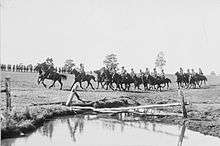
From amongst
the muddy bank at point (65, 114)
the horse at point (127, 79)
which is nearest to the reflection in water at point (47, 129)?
the muddy bank at point (65, 114)

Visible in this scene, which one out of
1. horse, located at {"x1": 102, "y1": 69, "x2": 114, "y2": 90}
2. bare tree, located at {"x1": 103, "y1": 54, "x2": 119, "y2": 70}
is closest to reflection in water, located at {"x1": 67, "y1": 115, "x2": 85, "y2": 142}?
horse, located at {"x1": 102, "y1": 69, "x2": 114, "y2": 90}

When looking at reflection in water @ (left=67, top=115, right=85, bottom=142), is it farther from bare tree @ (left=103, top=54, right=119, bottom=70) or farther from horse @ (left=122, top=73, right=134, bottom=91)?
bare tree @ (left=103, top=54, right=119, bottom=70)

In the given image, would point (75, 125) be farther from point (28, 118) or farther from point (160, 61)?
point (160, 61)

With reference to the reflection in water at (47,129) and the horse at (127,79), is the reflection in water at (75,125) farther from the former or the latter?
the horse at (127,79)

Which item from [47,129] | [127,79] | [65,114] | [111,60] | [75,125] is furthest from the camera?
[111,60]

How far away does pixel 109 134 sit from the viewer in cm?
1622

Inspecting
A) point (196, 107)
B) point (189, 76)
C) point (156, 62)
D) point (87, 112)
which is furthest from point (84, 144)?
point (156, 62)

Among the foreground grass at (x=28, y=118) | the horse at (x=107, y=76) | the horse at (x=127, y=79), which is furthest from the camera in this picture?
the horse at (x=127, y=79)

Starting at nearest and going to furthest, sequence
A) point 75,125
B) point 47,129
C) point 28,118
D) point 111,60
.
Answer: point 28,118 → point 47,129 → point 75,125 → point 111,60

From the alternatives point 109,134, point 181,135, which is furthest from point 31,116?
point 181,135

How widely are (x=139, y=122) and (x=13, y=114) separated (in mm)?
6552

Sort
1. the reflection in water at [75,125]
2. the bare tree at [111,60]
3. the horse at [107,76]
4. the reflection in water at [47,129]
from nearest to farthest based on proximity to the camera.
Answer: the reflection in water at [47,129]
the reflection in water at [75,125]
the horse at [107,76]
the bare tree at [111,60]

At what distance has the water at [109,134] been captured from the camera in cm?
1427

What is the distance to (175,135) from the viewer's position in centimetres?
1630
